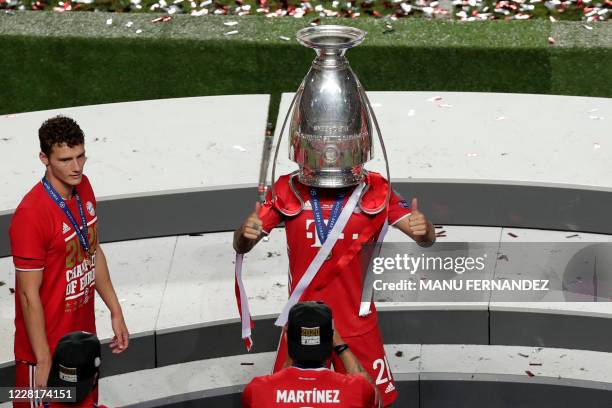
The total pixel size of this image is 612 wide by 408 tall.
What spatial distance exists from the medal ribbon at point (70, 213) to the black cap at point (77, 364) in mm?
817

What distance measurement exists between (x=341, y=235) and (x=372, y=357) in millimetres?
507

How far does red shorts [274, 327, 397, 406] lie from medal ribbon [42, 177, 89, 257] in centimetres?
83

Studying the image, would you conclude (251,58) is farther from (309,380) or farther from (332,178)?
(309,380)

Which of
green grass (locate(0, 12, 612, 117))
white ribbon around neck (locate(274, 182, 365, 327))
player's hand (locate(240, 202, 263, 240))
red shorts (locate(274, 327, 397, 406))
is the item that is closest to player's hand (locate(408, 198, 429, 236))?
white ribbon around neck (locate(274, 182, 365, 327))

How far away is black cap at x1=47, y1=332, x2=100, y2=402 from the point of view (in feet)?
14.4

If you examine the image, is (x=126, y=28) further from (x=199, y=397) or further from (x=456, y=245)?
(x=199, y=397)

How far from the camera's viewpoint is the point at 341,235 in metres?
5.35

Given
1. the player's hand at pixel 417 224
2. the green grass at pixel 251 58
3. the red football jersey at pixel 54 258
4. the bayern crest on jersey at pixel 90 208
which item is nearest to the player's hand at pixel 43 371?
the red football jersey at pixel 54 258

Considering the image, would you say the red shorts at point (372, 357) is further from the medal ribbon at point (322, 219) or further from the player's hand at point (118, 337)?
the player's hand at point (118, 337)

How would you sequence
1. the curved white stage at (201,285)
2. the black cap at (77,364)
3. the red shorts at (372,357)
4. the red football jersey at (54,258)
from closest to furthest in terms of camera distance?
the black cap at (77,364) < the red football jersey at (54,258) < the red shorts at (372,357) < the curved white stage at (201,285)

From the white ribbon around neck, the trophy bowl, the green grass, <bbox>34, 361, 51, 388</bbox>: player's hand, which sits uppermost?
the trophy bowl

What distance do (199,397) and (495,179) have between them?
6.79ft

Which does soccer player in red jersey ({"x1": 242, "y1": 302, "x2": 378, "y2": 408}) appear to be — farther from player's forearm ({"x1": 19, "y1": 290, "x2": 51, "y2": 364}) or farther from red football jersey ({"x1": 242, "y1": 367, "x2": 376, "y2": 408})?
player's forearm ({"x1": 19, "y1": 290, "x2": 51, "y2": 364})

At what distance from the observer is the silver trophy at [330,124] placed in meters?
5.31
